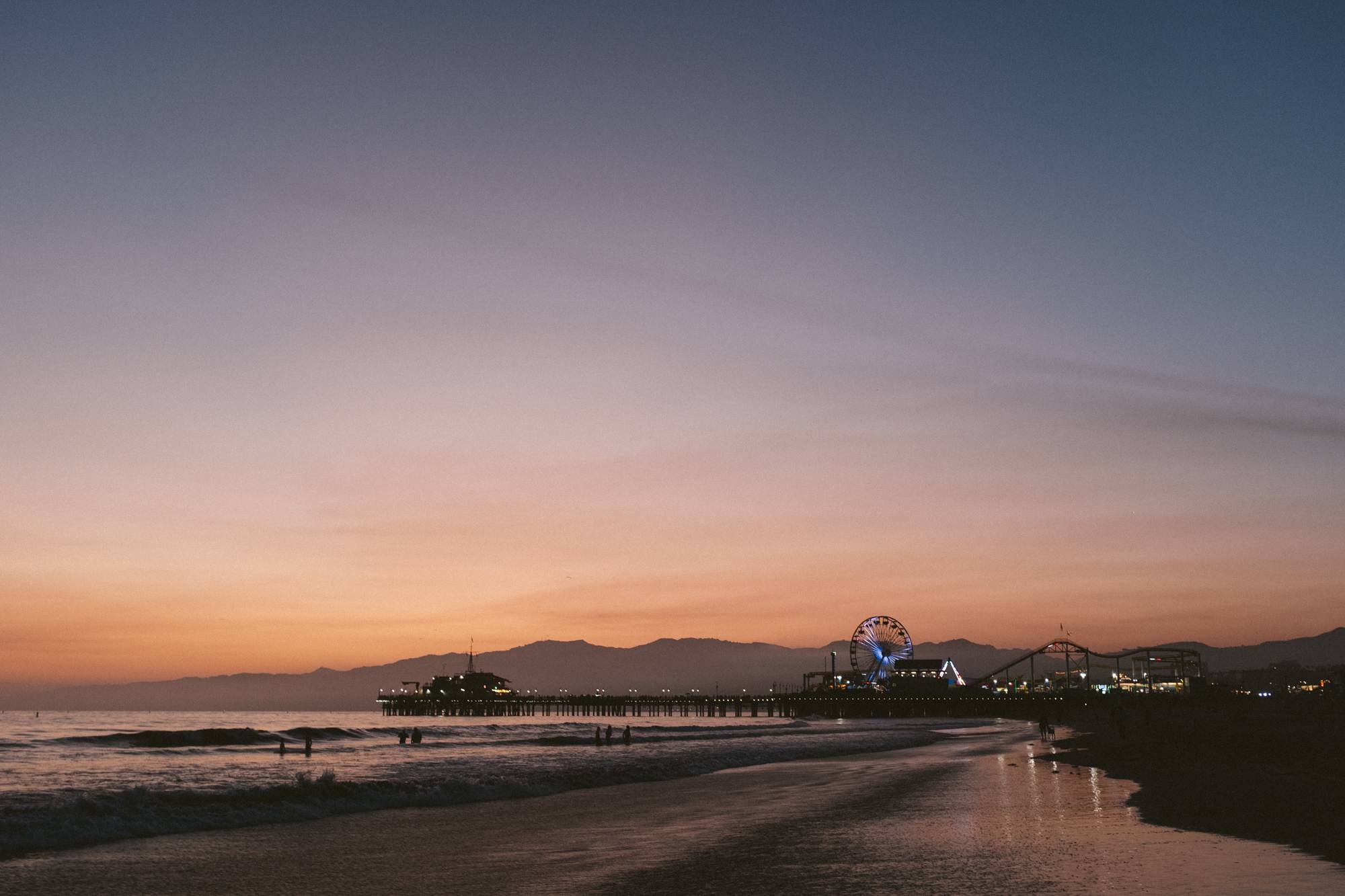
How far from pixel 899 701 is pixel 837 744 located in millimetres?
103937

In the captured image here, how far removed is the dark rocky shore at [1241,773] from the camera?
17.0 metres

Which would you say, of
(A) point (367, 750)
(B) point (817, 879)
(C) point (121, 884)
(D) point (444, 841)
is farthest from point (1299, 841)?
(A) point (367, 750)

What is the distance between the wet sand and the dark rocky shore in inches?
38.6

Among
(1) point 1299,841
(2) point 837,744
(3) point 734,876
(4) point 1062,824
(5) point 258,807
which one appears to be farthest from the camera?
(2) point 837,744

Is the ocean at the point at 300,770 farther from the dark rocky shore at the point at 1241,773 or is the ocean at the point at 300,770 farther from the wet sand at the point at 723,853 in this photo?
the dark rocky shore at the point at 1241,773

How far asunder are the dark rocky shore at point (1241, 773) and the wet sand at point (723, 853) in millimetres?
980

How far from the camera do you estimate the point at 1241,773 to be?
27.5 m

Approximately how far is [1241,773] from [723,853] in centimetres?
1933

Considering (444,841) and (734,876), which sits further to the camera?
(444,841)

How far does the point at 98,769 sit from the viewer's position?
152 feet

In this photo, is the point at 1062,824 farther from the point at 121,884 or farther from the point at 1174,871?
the point at 121,884

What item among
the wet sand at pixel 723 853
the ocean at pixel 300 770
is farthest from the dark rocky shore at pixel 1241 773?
the ocean at pixel 300 770

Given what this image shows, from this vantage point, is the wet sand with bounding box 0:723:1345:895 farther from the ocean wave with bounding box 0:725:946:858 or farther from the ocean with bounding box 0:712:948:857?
the ocean with bounding box 0:712:948:857

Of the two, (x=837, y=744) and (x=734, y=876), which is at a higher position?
(x=734, y=876)
